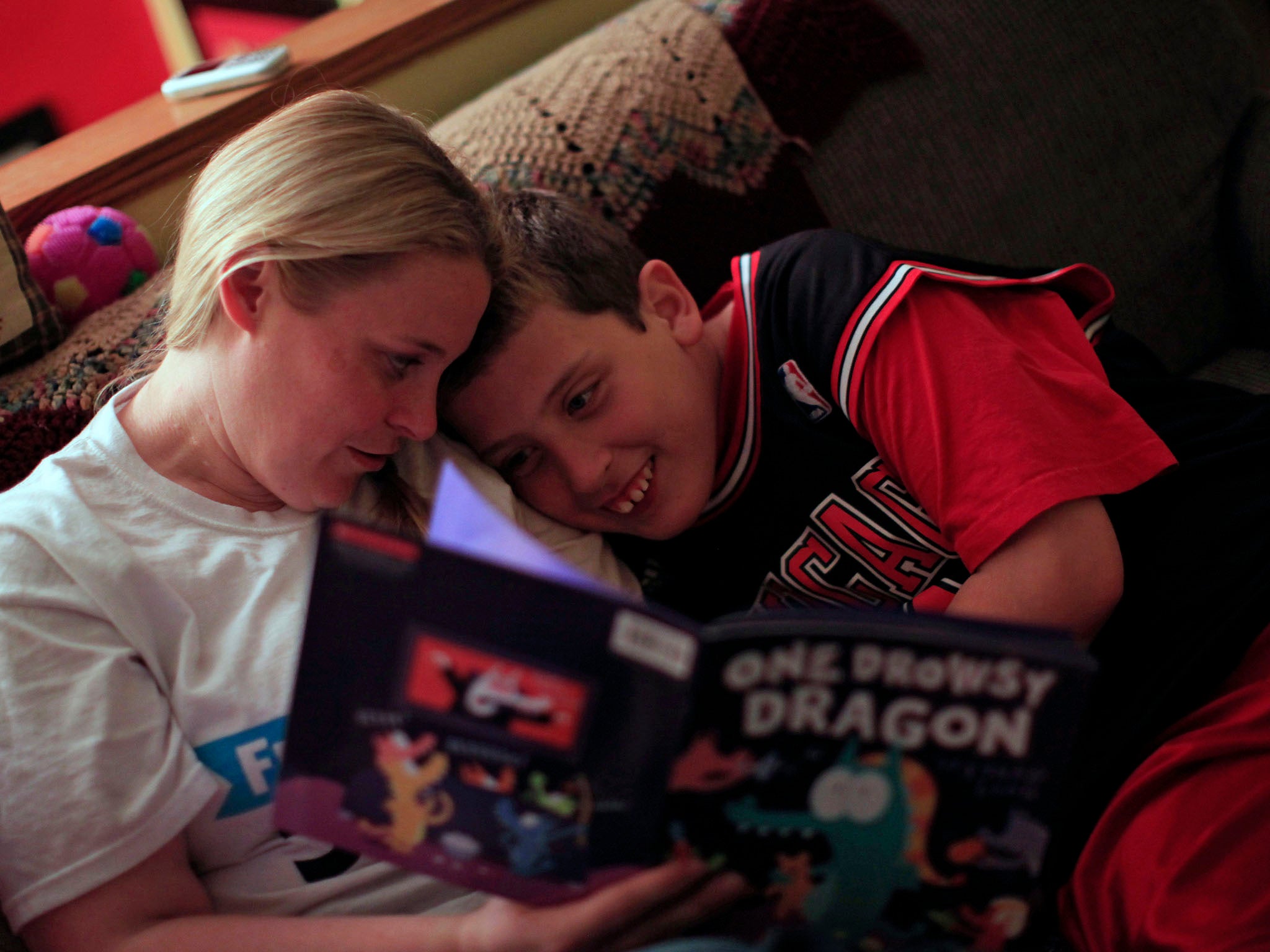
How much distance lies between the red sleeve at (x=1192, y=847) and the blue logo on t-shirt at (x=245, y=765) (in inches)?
26.2

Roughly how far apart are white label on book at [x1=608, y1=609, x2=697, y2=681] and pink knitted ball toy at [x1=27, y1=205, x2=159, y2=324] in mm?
892

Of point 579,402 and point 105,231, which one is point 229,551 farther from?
point 105,231

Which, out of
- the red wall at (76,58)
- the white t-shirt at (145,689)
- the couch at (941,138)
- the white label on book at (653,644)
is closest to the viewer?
the white label on book at (653,644)

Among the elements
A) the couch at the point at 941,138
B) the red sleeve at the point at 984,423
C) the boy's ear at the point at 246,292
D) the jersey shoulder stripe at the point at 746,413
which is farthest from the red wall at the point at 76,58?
the red sleeve at the point at 984,423

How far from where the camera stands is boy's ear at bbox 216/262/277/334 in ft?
2.77

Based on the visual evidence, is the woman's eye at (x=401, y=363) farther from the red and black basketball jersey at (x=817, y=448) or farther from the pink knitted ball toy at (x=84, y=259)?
the pink knitted ball toy at (x=84, y=259)

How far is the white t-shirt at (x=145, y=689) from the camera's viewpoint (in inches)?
28.0

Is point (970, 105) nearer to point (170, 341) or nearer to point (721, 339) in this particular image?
point (721, 339)

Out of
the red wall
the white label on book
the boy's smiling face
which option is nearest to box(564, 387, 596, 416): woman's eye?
the boy's smiling face

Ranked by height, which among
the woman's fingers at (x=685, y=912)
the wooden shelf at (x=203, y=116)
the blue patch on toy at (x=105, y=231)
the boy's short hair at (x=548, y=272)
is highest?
the wooden shelf at (x=203, y=116)

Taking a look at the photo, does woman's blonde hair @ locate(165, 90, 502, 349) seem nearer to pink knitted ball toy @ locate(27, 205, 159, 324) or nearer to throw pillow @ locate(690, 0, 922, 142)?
pink knitted ball toy @ locate(27, 205, 159, 324)

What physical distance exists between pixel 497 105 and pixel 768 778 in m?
0.98

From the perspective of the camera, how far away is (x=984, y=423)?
2.94 feet

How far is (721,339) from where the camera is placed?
1.18 meters
